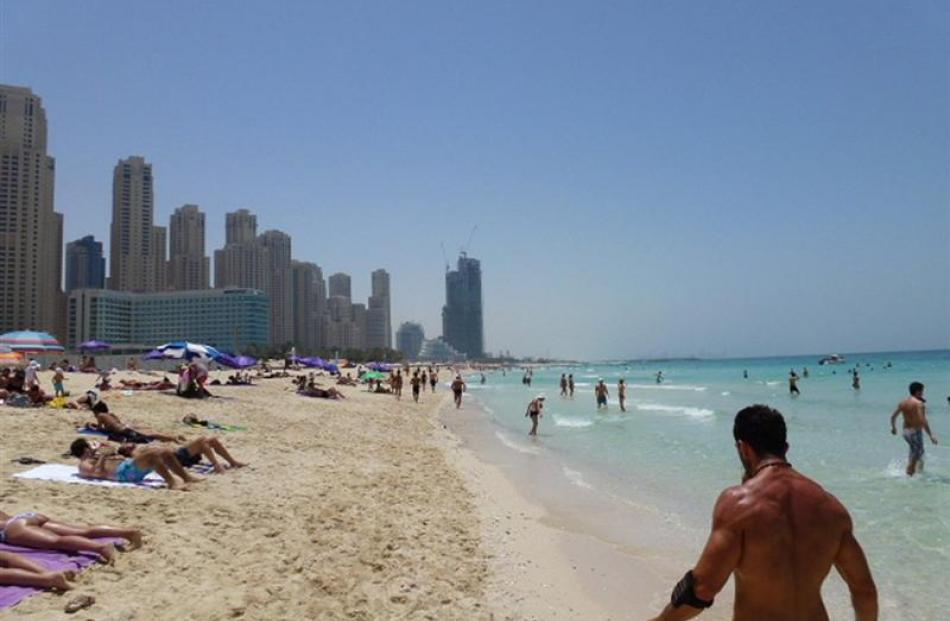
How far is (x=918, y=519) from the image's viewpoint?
8.30 meters

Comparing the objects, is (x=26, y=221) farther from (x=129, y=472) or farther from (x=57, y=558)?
(x=57, y=558)

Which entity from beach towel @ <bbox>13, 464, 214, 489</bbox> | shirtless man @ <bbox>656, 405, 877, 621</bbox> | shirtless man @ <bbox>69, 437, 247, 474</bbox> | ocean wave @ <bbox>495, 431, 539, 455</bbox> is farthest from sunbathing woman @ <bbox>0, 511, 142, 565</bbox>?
ocean wave @ <bbox>495, 431, 539, 455</bbox>

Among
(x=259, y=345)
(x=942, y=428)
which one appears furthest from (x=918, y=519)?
(x=259, y=345)

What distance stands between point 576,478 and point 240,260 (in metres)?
127

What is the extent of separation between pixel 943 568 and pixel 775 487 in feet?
19.0

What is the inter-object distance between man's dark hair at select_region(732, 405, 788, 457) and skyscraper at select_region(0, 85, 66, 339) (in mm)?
95019

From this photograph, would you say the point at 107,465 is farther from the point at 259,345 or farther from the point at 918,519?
the point at 259,345

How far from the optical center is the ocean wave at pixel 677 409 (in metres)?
25.4

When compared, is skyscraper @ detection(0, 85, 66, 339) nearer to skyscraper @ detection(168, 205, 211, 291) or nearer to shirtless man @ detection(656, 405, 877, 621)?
skyscraper @ detection(168, 205, 211, 291)

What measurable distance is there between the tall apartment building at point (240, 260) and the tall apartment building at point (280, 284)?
158 cm

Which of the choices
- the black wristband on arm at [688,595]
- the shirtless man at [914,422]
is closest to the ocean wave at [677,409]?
the shirtless man at [914,422]

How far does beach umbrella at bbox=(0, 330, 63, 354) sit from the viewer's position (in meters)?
21.8

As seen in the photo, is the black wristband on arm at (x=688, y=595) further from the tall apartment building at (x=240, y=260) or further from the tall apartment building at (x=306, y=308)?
the tall apartment building at (x=306, y=308)

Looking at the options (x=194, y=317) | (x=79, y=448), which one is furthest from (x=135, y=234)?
(x=79, y=448)
